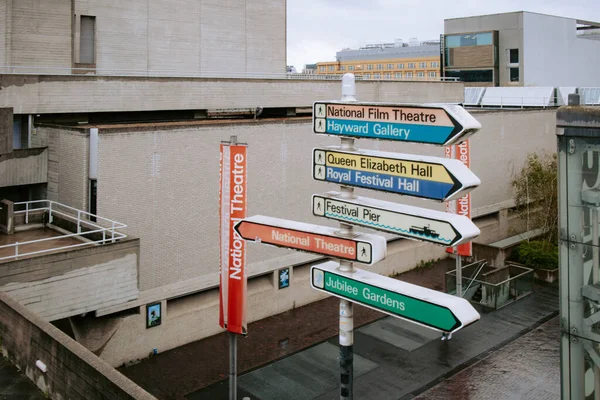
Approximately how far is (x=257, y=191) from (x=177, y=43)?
12.1 m

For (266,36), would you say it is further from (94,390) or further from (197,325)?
(94,390)

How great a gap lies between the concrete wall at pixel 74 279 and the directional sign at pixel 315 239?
23.4ft

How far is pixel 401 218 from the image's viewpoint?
33.4 ft

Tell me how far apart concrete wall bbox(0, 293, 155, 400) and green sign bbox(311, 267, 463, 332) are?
356 cm

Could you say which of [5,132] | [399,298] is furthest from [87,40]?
[399,298]

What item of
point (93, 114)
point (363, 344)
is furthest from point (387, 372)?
point (93, 114)

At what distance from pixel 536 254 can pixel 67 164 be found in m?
23.5

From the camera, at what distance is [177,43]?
110 ft

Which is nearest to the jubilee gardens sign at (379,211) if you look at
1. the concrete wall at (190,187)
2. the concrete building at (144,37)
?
the concrete wall at (190,187)

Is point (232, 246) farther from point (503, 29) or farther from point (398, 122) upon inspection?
point (503, 29)

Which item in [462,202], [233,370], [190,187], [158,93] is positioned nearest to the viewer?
[233,370]

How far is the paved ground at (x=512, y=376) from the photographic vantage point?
63.8ft

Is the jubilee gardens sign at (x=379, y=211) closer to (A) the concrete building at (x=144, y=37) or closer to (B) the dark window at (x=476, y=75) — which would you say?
(A) the concrete building at (x=144, y=37)

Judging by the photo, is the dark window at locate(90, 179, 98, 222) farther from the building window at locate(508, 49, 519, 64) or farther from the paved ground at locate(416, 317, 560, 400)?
the building window at locate(508, 49, 519, 64)
